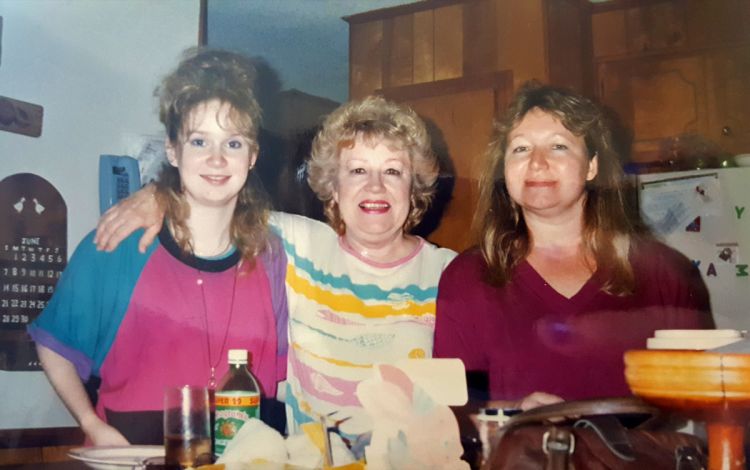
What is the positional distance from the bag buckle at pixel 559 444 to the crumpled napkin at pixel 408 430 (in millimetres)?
259

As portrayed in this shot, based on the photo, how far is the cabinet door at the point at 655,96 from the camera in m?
1.18

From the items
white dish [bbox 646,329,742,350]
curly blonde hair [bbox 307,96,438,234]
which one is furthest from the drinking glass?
white dish [bbox 646,329,742,350]

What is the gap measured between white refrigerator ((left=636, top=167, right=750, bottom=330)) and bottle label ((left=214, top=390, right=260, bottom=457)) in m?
0.64

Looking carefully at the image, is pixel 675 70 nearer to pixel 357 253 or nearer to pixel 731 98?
pixel 731 98

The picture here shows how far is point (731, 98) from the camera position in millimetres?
1179

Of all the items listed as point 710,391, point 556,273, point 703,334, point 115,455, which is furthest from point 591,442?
point 115,455

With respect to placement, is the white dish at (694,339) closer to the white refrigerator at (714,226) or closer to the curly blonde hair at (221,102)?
the white refrigerator at (714,226)

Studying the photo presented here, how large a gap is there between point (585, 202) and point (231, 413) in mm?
607

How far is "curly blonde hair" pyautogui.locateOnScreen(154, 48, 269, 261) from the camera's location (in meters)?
1.19

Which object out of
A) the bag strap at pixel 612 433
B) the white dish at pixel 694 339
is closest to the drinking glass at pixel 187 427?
the bag strap at pixel 612 433

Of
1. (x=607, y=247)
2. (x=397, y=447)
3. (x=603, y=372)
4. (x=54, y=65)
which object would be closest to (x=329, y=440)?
(x=397, y=447)

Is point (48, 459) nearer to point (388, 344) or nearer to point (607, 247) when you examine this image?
point (388, 344)

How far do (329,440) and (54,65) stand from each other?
71 centimetres

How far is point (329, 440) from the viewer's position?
1.11m
